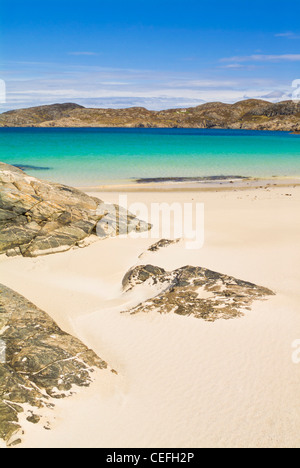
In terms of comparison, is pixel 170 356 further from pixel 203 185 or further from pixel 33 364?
pixel 203 185

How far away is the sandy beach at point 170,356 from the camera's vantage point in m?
5.63

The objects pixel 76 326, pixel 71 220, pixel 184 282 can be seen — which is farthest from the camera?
pixel 71 220

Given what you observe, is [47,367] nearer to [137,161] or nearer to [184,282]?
[184,282]

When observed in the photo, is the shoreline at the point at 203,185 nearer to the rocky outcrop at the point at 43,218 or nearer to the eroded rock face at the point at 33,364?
the rocky outcrop at the point at 43,218

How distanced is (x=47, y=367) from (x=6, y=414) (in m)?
1.10

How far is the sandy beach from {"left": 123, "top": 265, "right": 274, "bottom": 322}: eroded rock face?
265mm

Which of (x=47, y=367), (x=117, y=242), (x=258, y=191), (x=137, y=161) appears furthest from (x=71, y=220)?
(x=137, y=161)

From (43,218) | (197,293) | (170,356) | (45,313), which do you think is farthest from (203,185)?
(170,356)

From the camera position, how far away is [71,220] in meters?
14.5

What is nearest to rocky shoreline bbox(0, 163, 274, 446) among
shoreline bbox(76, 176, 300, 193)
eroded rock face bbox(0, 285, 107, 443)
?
eroded rock face bbox(0, 285, 107, 443)

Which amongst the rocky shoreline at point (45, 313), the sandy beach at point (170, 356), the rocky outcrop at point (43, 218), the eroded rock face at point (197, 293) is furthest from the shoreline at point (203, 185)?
the eroded rock face at point (197, 293)

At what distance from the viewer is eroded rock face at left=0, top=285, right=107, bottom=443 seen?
5.55m

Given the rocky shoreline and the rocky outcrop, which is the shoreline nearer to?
the rocky shoreline

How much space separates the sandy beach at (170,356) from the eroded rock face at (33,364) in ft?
0.75
